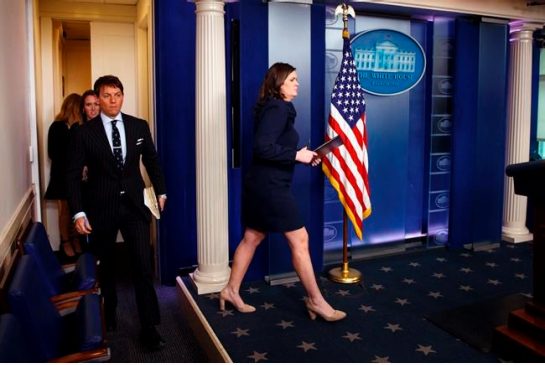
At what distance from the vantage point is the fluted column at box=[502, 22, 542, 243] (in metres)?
5.02

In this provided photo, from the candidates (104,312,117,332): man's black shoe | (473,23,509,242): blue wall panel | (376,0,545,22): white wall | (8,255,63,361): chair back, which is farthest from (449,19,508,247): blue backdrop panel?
(8,255,63,361): chair back

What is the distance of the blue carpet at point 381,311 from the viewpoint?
2.83 m

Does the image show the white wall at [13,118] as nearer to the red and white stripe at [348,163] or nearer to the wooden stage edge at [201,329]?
the wooden stage edge at [201,329]

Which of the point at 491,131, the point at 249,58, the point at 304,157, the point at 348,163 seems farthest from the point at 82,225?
the point at 491,131

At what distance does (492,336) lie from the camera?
9.58ft

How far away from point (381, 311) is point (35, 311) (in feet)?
7.54

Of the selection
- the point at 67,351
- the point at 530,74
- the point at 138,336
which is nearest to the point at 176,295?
the point at 138,336

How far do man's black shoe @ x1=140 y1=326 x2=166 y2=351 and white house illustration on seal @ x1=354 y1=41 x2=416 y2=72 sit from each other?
2751mm

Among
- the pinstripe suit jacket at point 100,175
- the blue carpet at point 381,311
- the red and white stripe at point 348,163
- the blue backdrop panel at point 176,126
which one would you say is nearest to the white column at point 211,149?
the blue carpet at point 381,311

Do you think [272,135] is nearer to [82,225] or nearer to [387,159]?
[82,225]

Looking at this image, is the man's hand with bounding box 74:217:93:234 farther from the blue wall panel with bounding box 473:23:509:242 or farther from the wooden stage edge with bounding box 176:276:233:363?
the blue wall panel with bounding box 473:23:509:242

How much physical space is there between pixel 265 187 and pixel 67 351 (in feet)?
4.65

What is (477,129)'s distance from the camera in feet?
15.6

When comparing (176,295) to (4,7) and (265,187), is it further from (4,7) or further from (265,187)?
(4,7)
